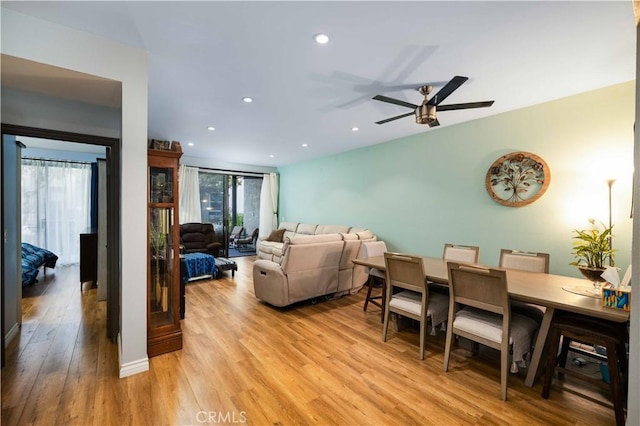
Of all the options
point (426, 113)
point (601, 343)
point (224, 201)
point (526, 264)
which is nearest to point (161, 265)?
point (426, 113)

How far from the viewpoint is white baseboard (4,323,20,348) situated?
261 centimetres

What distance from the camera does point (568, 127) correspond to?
3.09 metres

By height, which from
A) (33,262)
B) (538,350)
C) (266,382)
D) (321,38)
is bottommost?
(266,382)

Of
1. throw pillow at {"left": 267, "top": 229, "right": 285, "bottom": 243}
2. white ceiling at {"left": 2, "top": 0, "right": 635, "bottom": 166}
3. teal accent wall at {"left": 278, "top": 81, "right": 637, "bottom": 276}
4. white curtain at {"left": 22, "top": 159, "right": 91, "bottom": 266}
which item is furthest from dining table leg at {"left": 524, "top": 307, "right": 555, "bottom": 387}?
white curtain at {"left": 22, "top": 159, "right": 91, "bottom": 266}

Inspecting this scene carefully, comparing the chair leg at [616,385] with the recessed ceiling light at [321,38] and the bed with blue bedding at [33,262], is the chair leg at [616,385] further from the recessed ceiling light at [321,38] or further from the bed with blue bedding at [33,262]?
the bed with blue bedding at [33,262]

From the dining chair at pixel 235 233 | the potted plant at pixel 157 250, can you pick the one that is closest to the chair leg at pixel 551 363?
the potted plant at pixel 157 250

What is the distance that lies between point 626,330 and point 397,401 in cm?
167

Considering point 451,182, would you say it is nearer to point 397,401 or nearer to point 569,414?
point 569,414

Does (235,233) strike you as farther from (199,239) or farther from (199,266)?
(199,266)

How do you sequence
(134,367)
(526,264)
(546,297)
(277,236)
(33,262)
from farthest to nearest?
(277,236), (33,262), (526,264), (134,367), (546,297)

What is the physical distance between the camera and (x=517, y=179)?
3.48m

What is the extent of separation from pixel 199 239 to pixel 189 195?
129 cm

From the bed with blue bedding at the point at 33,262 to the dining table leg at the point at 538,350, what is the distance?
21.5ft

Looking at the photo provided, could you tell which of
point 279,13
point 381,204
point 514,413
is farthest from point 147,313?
point 381,204
